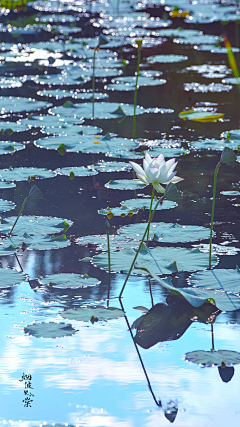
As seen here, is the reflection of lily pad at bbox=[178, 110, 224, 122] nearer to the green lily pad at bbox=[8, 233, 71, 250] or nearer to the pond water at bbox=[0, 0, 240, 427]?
the pond water at bbox=[0, 0, 240, 427]

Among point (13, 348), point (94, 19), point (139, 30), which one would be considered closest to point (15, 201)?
point (13, 348)

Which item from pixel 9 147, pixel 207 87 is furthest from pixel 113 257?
pixel 207 87

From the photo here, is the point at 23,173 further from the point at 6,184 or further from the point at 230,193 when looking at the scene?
the point at 230,193

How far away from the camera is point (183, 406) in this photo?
176 cm

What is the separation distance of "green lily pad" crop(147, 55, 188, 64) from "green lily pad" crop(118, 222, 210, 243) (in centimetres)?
466

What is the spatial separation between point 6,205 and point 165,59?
4657 mm

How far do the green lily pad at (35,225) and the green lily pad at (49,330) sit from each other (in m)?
0.82

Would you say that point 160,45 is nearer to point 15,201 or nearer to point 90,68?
point 90,68

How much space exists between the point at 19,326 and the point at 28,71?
16.6 ft

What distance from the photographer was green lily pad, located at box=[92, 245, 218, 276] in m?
2.56

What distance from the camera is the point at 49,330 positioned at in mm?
2135

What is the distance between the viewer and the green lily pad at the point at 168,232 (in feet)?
9.46

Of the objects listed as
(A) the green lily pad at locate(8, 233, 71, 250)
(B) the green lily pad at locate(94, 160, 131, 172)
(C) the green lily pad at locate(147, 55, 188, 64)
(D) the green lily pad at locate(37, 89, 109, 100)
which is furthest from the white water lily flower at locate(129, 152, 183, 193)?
(C) the green lily pad at locate(147, 55, 188, 64)

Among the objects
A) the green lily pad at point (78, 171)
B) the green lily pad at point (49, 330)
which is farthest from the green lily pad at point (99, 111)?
the green lily pad at point (49, 330)
